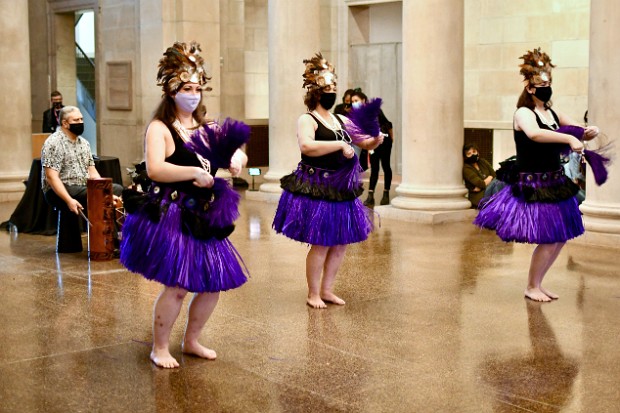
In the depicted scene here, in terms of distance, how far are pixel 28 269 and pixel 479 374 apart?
16.5 ft

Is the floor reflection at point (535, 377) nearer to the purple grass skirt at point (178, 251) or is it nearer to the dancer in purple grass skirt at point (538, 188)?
the dancer in purple grass skirt at point (538, 188)

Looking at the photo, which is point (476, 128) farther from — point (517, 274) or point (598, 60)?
point (517, 274)

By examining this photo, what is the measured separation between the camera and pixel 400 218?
1309 cm

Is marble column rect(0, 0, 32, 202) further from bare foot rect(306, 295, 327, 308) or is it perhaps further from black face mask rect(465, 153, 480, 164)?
bare foot rect(306, 295, 327, 308)

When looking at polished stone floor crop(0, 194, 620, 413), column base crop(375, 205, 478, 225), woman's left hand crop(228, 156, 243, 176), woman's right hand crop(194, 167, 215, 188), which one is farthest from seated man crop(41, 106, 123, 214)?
woman's right hand crop(194, 167, 215, 188)

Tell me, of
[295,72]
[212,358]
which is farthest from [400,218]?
[212,358]

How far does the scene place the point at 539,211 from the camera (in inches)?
313

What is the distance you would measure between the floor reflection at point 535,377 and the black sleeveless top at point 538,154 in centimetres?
152

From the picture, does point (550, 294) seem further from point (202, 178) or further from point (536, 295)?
point (202, 178)

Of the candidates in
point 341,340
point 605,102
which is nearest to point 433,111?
point 605,102

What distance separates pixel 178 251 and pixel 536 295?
332 centimetres

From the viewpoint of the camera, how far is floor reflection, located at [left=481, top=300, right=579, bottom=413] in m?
5.58

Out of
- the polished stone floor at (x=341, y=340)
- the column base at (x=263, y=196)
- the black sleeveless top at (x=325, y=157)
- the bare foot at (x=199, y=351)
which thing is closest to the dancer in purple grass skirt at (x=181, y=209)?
the bare foot at (x=199, y=351)

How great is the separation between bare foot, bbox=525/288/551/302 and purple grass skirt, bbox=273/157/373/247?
1.41 metres
